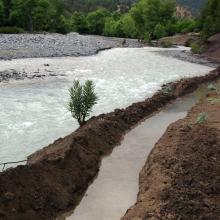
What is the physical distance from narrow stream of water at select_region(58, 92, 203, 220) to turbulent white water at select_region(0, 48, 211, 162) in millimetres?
4060

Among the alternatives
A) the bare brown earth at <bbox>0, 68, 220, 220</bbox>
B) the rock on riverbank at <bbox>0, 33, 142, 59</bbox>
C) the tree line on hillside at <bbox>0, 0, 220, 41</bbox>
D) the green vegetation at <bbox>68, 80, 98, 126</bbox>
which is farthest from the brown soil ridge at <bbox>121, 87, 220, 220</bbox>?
the tree line on hillside at <bbox>0, 0, 220, 41</bbox>

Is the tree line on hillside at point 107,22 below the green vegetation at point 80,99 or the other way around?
A: below

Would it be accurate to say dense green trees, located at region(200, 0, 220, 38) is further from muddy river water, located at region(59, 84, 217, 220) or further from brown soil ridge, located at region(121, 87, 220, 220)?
brown soil ridge, located at region(121, 87, 220, 220)

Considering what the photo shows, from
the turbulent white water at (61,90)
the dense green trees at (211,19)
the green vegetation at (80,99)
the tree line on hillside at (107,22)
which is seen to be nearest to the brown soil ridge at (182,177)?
the green vegetation at (80,99)

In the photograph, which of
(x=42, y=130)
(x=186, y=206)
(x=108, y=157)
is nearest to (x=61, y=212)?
(x=186, y=206)

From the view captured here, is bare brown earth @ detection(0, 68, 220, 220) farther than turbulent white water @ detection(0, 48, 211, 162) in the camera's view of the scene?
No

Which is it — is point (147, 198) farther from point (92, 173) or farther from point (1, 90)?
point (1, 90)

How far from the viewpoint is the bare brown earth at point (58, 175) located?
48.0 ft

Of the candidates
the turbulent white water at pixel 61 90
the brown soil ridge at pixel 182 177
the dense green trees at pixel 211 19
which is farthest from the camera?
the dense green trees at pixel 211 19

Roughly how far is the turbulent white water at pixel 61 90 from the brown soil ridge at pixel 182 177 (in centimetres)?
639

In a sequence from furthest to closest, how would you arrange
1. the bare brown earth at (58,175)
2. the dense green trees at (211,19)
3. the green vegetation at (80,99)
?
the dense green trees at (211,19) → the green vegetation at (80,99) → the bare brown earth at (58,175)

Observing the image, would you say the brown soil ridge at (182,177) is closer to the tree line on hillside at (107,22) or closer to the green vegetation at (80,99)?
the green vegetation at (80,99)

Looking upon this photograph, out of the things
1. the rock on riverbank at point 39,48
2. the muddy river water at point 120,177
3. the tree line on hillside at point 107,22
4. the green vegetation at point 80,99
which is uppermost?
the green vegetation at point 80,99

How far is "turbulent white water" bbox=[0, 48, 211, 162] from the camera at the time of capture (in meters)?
24.5
